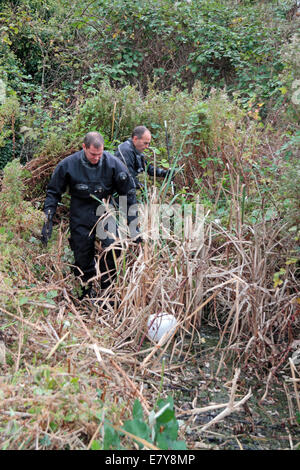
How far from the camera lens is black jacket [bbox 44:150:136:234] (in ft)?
16.4

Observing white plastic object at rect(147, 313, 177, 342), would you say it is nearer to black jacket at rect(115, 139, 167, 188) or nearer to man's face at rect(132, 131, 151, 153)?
black jacket at rect(115, 139, 167, 188)

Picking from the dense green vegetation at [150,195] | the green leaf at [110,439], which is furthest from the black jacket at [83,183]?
the green leaf at [110,439]

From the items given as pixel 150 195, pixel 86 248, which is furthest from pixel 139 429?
pixel 86 248

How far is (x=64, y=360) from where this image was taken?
9.62 ft

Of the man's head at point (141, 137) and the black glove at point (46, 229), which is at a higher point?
the man's head at point (141, 137)

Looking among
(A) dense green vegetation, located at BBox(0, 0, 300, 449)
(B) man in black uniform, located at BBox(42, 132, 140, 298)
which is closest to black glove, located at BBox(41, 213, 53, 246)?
(B) man in black uniform, located at BBox(42, 132, 140, 298)

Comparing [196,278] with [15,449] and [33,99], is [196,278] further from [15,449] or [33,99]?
[33,99]

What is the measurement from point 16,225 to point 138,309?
6.21ft

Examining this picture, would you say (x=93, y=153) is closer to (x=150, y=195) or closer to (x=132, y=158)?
(x=150, y=195)

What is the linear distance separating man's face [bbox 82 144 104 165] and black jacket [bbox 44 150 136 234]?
6cm

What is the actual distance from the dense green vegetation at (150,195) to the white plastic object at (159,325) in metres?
0.10

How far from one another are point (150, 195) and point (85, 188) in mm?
675

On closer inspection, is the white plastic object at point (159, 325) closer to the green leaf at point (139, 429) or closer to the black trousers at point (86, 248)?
the black trousers at point (86, 248)

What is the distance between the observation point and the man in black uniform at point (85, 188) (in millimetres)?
4984
